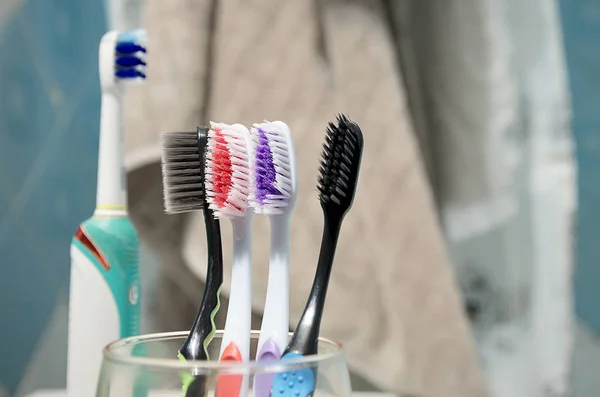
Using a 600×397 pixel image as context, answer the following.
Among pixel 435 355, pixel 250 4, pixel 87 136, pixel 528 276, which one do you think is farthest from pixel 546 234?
pixel 87 136

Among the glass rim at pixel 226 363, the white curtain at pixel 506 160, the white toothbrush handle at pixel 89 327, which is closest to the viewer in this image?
the glass rim at pixel 226 363

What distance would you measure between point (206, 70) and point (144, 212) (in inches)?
5.9

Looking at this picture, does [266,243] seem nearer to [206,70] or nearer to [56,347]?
[206,70]

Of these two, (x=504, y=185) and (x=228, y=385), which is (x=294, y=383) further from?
(x=504, y=185)

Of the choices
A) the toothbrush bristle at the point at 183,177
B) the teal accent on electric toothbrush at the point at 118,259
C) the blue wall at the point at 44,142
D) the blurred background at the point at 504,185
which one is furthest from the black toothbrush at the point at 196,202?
the blue wall at the point at 44,142

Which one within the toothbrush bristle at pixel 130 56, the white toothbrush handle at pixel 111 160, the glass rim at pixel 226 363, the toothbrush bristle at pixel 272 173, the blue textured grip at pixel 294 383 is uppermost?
the toothbrush bristle at pixel 130 56

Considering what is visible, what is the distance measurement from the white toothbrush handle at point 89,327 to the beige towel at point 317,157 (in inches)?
5.7

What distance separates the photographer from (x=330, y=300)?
1.73 feet

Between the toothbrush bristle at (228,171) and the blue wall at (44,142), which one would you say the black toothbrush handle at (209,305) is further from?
the blue wall at (44,142)

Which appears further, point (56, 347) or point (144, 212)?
point (56, 347)

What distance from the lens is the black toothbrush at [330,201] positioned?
10.4 inches

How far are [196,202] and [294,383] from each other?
4.6 inches

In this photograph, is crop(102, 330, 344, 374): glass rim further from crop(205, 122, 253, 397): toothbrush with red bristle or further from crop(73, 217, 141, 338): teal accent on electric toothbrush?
crop(73, 217, 141, 338): teal accent on electric toothbrush

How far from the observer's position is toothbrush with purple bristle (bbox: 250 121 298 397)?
275 millimetres
